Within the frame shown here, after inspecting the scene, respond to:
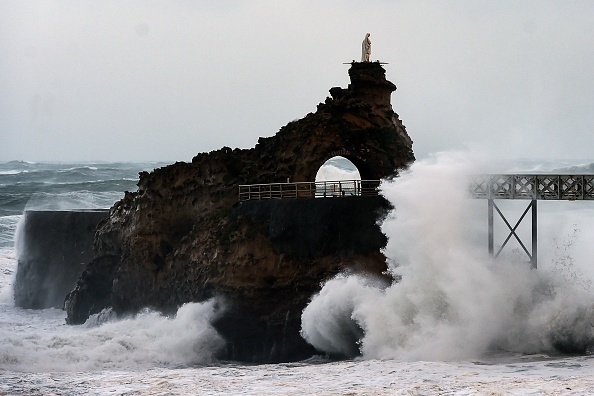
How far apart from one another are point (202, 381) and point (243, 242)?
6767 millimetres

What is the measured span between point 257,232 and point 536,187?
23.8 feet

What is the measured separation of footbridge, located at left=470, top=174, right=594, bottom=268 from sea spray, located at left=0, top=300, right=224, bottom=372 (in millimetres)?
7402

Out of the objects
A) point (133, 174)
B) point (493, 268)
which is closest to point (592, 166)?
point (133, 174)

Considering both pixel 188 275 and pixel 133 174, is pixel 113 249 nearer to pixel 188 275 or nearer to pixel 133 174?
pixel 188 275

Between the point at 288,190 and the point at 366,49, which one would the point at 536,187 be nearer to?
the point at 288,190

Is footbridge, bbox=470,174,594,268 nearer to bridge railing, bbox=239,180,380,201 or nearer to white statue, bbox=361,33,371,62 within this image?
bridge railing, bbox=239,180,380,201

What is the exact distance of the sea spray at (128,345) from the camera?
87.5 feet

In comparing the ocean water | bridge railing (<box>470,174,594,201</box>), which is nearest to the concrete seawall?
the ocean water

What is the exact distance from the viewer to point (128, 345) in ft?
93.2

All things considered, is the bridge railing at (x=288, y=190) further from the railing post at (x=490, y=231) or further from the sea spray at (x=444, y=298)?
the railing post at (x=490, y=231)

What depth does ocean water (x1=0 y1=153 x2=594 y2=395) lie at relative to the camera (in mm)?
21234

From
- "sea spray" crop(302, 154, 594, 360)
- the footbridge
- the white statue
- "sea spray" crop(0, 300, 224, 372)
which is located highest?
the white statue

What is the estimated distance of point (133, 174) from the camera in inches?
3499

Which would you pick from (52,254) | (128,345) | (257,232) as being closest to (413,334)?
(257,232)
